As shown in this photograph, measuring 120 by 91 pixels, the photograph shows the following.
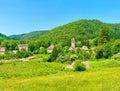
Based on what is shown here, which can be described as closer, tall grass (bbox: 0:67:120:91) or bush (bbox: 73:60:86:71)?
tall grass (bbox: 0:67:120:91)

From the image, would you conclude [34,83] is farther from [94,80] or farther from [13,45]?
[13,45]

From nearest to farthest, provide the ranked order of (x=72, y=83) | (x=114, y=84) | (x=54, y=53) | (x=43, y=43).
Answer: (x=114, y=84)
(x=72, y=83)
(x=54, y=53)
(x=43, y=43)

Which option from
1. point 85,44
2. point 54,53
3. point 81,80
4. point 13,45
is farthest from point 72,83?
point 13,45

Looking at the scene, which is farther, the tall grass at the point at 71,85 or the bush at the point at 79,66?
the bush at the point at 79,66

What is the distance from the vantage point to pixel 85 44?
151875 mm

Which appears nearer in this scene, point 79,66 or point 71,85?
point 71,85

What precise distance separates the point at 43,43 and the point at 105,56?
84.8 m

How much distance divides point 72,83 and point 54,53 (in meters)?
59.9

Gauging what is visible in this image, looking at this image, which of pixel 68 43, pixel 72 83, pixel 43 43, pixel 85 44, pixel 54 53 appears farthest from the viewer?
pixel 43 43

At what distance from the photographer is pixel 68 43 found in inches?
6378

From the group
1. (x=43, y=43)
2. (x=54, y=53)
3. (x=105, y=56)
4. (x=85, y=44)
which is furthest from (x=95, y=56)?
(x=43, y=43)

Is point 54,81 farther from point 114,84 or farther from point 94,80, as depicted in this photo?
point 114,84

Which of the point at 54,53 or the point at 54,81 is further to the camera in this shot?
the point at 54,53

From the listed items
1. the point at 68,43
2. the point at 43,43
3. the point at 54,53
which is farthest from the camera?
→ the point at 43,43
